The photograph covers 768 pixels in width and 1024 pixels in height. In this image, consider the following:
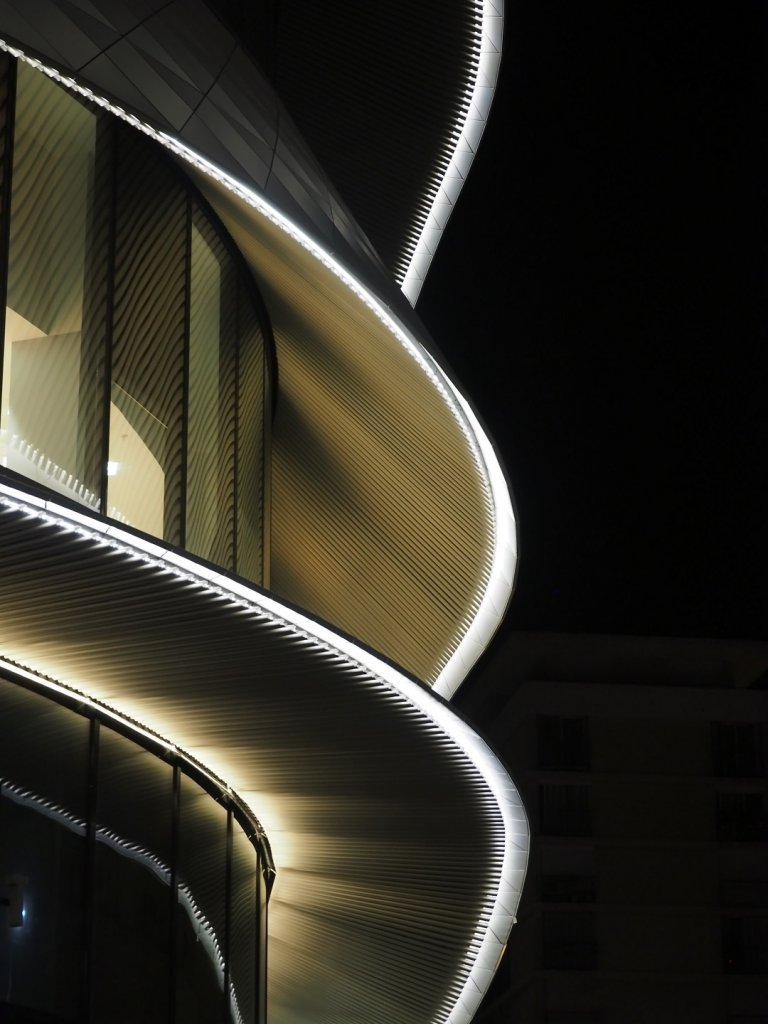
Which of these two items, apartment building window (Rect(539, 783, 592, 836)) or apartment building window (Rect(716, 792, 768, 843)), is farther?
apartment building window (Rect(716, 792, 768, 843))

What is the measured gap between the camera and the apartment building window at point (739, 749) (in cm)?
5753

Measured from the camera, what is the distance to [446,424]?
1780 cm

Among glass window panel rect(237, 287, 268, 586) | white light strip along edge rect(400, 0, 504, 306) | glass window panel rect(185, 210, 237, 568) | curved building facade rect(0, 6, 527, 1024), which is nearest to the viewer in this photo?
curved building facade rect(0, 6, 527, 1024)

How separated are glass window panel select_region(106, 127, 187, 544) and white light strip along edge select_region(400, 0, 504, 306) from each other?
735 centimetres

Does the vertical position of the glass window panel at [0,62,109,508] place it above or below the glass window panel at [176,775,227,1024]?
above

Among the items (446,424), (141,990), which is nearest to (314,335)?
(446,424)

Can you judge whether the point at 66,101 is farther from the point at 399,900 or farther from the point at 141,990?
the point at 399,900

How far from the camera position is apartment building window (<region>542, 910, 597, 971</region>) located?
5244cm

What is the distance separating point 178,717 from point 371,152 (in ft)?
32.9

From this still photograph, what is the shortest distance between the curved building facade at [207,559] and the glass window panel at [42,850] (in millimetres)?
27

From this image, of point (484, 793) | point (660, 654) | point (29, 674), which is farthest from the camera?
point (660, 654)

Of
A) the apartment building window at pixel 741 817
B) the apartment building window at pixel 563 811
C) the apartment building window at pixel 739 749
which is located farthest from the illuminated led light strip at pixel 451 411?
the apartment building window at pixel 739 749

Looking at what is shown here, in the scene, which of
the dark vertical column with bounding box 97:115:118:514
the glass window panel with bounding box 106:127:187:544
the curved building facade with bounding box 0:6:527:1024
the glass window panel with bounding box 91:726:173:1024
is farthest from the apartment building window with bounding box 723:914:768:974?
the dark vertical column with bounding box 97:115:118:514

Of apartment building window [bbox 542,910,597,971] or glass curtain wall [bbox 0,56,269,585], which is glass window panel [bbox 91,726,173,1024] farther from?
apartment building window [bbox 542,910,597,971]
